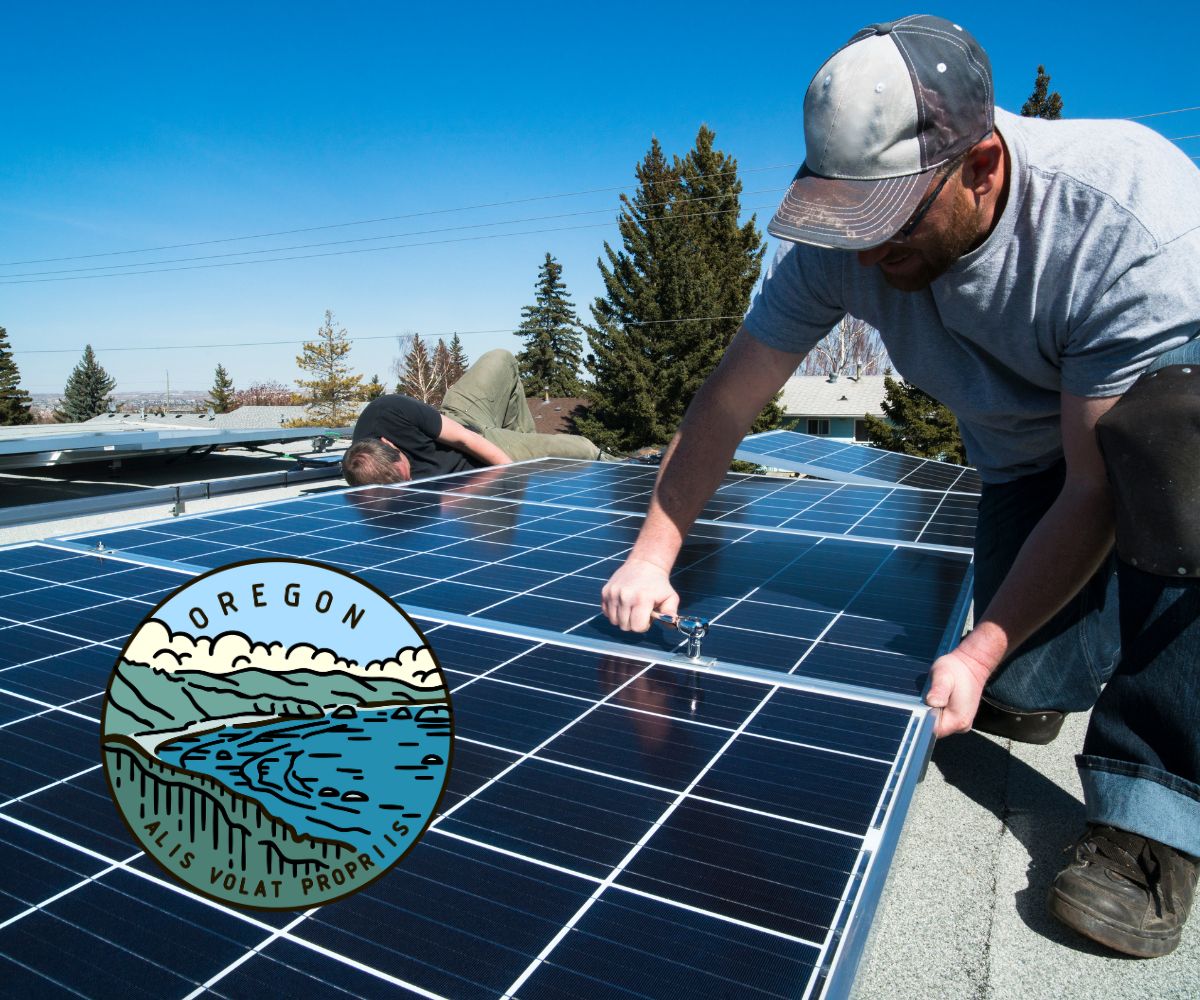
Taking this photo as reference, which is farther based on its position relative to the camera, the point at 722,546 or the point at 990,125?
the point at 722,546

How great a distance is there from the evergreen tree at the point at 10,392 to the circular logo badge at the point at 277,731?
60499mm

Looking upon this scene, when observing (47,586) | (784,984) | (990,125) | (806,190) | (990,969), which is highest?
(990,125)

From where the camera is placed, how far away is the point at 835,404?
5128 cm

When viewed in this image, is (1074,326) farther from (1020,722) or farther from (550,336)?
(550,336)

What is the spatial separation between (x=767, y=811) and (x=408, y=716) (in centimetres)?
81

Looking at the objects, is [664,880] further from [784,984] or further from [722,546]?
[722,546]

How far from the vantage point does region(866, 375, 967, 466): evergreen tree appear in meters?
28.2

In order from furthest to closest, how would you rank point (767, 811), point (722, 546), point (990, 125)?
point (722, 546), point (990, 125), point (767, 811)

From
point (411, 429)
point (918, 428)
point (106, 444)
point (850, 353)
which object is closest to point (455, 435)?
point (411, 429)

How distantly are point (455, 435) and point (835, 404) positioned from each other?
46091 mm

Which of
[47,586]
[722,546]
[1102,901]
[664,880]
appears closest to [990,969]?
[1102,901]

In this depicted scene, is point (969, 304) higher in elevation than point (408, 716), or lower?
higher

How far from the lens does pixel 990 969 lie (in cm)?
205

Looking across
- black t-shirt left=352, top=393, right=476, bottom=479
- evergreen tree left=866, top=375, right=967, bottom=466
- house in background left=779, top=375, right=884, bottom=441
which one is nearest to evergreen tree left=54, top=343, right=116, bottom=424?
house in background left=779, top=375, right=884, bottom=441
